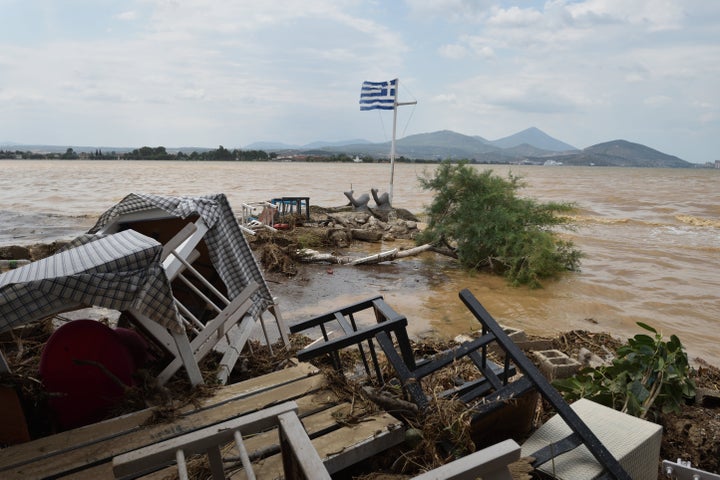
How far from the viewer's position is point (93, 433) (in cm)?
313

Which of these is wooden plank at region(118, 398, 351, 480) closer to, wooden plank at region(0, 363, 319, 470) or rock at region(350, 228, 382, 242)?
wooden plank at region(0, 363, 319, 470)

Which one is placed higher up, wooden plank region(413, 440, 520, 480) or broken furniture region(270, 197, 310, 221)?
wooden plank region(413, 440, 520, 480)

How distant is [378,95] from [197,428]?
61.0 feet

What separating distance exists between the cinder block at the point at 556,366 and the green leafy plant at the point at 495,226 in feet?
20.3

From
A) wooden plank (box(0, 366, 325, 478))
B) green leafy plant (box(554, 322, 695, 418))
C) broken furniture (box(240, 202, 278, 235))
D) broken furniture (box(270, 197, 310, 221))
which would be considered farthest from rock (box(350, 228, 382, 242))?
wooden plank (box(0, 366, 325, 478))

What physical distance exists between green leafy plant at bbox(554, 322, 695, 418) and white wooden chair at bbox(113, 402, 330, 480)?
288 centimetres

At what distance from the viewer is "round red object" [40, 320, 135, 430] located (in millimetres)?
3471

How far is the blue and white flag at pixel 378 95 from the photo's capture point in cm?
1997

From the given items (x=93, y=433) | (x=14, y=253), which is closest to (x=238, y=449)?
(x=93, y=433)

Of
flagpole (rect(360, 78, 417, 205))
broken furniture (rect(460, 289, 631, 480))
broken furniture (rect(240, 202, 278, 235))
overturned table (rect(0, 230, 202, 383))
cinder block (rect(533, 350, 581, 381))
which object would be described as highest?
flagpole (rect(360, 78, 417, 205))

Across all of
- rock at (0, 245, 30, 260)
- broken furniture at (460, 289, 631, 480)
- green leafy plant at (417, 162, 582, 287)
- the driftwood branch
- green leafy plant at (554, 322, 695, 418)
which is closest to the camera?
broken furniture at (460, 289, 631, 480)

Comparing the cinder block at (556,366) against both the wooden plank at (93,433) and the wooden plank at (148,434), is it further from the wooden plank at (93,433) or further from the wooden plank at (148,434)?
the wooden plank at (93,433)

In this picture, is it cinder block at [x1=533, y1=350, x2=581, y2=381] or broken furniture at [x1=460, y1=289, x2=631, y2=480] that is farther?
cinder block at [x1=533, y1=350, x2=581, y2=381]

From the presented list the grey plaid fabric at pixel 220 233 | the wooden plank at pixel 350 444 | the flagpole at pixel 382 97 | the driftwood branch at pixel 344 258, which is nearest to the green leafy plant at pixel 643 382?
the wooden plank at pixel 350 444
